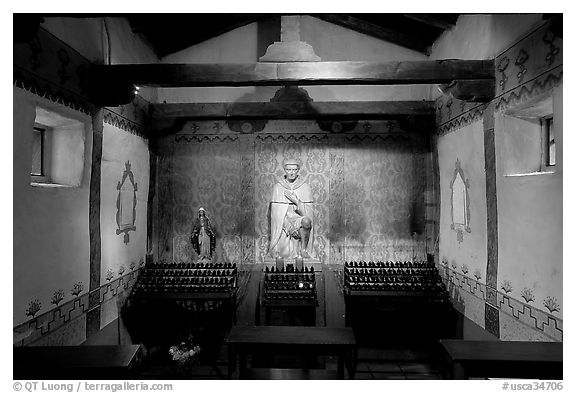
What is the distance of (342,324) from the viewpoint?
5.66 metres

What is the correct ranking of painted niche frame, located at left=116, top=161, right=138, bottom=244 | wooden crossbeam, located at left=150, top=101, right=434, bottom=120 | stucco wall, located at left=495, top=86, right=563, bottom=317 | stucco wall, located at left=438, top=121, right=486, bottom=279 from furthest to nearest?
wooden crossbeam, located at left=150, top=101, right=434, bottom=120 → painted niche frame, located at left=116, top=161, right=138, bottom=244 → stucco wall, located at left=438, top=121, right=486, bottom=279 → stucco wall, located at left=495, top=86, right=563, bottom=317

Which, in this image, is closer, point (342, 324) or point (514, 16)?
point (514, 16)

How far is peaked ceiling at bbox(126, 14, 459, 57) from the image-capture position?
20.0ft

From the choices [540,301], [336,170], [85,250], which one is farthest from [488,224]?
[85,250]

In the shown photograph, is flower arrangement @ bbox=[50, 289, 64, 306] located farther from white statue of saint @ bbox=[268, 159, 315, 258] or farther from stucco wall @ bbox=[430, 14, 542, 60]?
stucco wall @ bbox=[430, 14, 542, 60]

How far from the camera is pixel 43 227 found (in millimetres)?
3836

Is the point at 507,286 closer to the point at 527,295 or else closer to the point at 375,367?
the point at 527,295

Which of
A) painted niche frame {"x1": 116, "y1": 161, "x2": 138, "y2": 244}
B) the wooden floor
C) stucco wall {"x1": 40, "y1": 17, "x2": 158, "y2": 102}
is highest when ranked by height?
stucco wall {"x1": 40, "y1": 17, "x2": 158, "y2": 102}

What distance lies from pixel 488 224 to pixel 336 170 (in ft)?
10.4

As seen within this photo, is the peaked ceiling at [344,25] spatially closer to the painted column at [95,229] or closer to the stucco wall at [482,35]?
the stucco wall at [482,35]

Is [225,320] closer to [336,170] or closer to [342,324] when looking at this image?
[342,324]

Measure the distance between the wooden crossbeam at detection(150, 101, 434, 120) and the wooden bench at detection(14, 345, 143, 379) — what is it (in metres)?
4.38

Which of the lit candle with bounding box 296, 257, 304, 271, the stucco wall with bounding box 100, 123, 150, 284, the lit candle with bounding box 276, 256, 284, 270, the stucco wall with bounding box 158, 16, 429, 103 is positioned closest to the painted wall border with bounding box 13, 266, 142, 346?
the stucco wall with bounding box 100, 123, 150, 284

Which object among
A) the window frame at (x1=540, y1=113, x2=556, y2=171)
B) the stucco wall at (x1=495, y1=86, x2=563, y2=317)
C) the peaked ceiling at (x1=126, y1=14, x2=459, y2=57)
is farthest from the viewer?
the peaked ceiling at (x1=126, y1=14, x2=459, y2=57)
